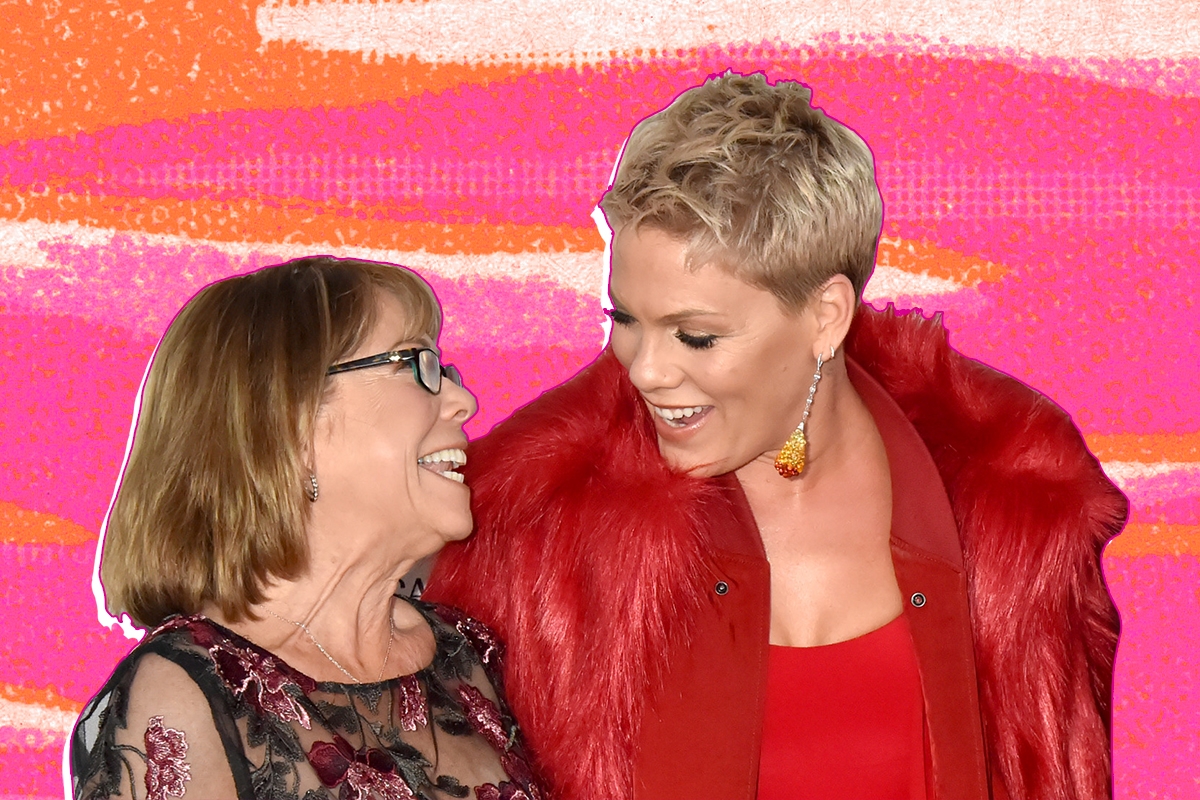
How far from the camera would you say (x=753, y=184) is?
1628 millimetres

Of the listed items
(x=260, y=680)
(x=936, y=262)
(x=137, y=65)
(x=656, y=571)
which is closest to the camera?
(x=260, y=680)

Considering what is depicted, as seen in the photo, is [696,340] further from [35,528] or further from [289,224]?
[35,528]

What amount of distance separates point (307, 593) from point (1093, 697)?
45.3 inches

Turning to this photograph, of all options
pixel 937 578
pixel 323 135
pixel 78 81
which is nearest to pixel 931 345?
pixel 937 578

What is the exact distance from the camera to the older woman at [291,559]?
4.65 feet

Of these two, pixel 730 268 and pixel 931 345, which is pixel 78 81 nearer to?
pixel 730 268

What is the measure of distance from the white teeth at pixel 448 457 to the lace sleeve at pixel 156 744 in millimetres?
432

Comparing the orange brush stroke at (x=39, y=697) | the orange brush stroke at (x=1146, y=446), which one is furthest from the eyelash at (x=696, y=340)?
the orange brush stroke at (x=39, y=697)

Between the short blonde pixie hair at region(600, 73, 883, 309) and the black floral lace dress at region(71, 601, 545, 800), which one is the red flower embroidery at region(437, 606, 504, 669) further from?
the short blonde pixie hair at region(600, 73, 883, 309)

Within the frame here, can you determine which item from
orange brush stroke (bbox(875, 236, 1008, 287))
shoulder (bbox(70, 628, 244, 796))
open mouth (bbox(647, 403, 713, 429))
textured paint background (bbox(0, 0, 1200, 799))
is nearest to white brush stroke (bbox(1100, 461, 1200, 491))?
textured paint background (bbox(0, 0, 1200, 799))

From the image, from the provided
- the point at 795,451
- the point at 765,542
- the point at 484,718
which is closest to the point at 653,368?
the point at 795,451

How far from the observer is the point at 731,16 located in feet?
8.34

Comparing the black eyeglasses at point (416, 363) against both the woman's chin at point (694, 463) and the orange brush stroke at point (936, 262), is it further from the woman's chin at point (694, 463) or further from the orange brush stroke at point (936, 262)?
the orange brush stroke at point (936, 262)

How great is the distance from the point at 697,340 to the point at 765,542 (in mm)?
376
